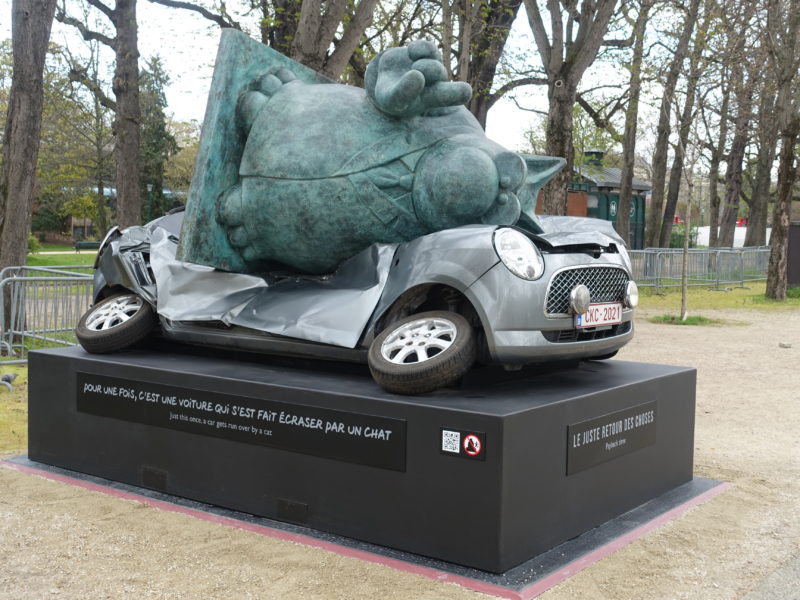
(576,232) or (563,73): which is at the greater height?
(563,73)

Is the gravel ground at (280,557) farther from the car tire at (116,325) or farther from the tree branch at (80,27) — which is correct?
the tree branch at (80,27)

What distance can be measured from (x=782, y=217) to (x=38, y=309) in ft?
50.0

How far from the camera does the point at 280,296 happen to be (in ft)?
16.1

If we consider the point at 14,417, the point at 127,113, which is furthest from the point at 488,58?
the point at 14,417

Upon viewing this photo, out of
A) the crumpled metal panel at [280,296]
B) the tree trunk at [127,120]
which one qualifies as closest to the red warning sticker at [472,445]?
the crumpled metal panel at [280,296]

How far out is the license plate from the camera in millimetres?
4169

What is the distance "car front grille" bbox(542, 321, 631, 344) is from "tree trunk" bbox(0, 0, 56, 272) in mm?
9031

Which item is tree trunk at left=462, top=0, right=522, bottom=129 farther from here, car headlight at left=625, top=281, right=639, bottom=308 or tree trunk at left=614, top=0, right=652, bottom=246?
car headlight at left=625, top=281, right=639, bottom=308

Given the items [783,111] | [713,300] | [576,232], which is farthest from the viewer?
[713,300]

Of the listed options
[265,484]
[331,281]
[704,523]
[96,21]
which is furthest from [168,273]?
[96,21]

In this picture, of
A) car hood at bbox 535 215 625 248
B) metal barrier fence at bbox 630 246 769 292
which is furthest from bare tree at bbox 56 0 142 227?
metal barrier fence at bbox 630 246 769 292

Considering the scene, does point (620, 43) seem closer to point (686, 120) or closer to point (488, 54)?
point (686, 120)

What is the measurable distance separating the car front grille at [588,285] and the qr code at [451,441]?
2.52ft

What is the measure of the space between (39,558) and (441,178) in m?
2.69
